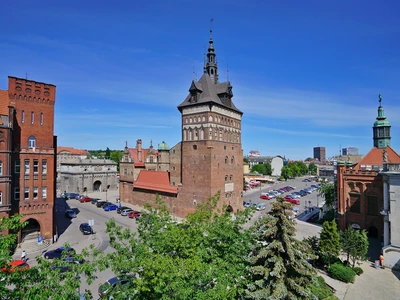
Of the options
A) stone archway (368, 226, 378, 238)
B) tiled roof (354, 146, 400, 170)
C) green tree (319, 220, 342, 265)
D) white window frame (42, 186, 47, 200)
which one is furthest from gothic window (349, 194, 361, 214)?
white window frame (42, 186, 47, 200)

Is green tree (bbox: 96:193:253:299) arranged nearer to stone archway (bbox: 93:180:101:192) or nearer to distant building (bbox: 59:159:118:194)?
distant building (bbox: 59:159:118:194)

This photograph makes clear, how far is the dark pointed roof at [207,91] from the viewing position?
115ft

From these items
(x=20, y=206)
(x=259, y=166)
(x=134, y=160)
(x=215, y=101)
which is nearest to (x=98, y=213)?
(x=134, y=160)

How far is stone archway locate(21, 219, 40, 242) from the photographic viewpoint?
2700 centimetres

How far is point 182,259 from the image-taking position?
11.0 metres

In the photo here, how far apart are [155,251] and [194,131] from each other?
25.3 m

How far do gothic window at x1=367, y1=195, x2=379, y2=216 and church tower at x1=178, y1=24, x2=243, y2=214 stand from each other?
1663cm

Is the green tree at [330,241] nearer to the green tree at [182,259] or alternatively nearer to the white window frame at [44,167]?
the green tree at [182,259]

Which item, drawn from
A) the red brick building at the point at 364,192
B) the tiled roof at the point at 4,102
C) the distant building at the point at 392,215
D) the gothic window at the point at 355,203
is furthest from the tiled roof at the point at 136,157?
the distant building at the point at 392,215

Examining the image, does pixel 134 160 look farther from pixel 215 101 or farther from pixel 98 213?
pixel 215 101

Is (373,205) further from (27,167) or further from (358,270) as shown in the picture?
(27,167)

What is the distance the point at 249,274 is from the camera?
44.3 ft

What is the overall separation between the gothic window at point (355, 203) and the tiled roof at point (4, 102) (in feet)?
129

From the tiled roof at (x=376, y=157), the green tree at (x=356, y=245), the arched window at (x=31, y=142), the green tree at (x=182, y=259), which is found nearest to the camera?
the green tree at (x=182, y=259)
